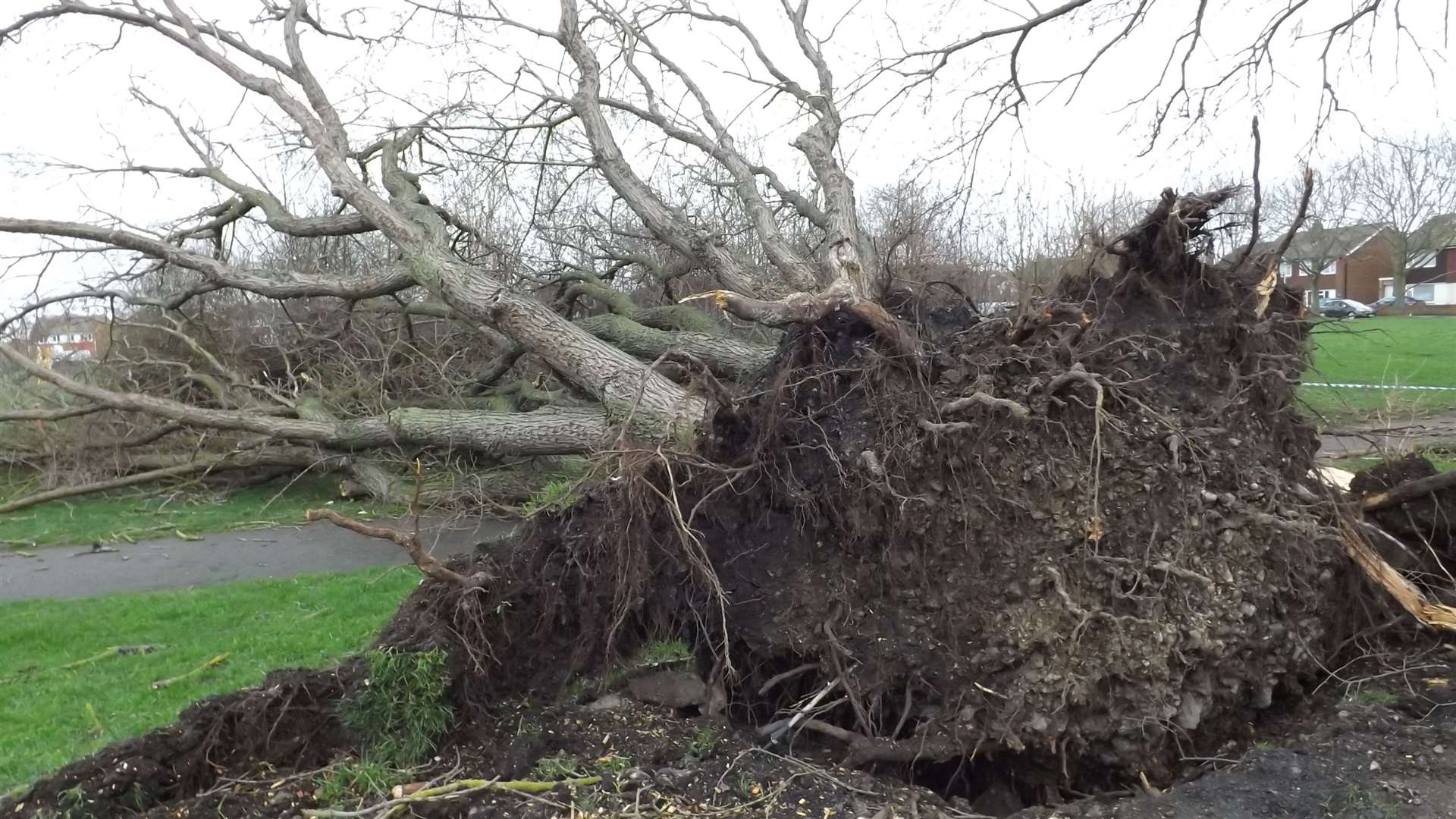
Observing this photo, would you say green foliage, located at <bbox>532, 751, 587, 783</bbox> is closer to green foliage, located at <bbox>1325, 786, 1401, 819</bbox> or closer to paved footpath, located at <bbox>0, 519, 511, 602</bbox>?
green foliage, located at <bbox>1325, 786, 1401, 819</bbox>

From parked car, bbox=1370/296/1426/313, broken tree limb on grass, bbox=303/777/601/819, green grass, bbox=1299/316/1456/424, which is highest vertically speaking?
Result: parked car, bbox=1370/296/1426/313

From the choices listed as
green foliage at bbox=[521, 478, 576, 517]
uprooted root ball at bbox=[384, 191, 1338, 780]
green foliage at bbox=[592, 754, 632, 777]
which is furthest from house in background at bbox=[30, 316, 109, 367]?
green foliage at bbox=[592, 754, 632, 777]

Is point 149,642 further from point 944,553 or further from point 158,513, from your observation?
point 944,553

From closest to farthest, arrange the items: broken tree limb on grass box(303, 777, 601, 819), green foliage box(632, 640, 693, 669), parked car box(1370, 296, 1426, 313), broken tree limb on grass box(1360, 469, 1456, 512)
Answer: broken tree limb on grass box(303, 777, 601, 819) → green foliage box(632, 640, 693, 669) → broken tree limb on grass box(1360, 469, 1456, 512) → parked car box(1370, 296, 1426, 313)

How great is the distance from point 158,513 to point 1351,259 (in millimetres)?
43104

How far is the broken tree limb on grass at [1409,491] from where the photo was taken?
3.89 metres

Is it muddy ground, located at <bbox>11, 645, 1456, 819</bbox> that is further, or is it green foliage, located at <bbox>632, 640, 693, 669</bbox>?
green foliage, located at <bbox>632, 640, 693, 669</bbox>

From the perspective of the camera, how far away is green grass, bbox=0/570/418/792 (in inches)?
172

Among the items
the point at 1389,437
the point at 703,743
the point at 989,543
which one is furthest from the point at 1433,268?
the point at 703,743

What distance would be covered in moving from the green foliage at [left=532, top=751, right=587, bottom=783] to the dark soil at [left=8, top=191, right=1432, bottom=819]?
1.8 inches

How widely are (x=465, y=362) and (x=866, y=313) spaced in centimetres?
775

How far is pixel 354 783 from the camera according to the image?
2967 millimetres

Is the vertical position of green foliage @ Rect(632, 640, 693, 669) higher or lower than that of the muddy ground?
higher

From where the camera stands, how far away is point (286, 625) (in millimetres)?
5699
